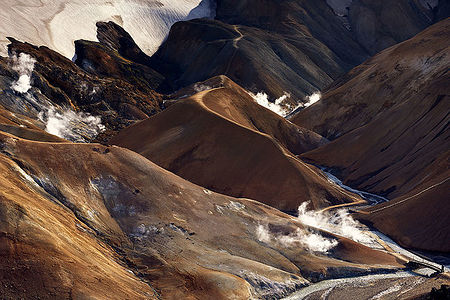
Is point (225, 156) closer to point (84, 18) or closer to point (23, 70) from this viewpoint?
point (23, 70)

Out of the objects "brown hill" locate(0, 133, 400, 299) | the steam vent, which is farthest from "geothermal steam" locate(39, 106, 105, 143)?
"brown hill" locate(0, 133, 400, 299)

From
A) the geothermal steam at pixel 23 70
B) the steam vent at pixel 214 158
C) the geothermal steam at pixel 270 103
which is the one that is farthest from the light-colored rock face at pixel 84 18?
the geothermal steam at pixel 270 103

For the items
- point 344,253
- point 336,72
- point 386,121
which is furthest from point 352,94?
point 344,253

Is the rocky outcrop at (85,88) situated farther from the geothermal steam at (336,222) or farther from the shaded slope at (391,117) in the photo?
the geothermal steam at (336,222)

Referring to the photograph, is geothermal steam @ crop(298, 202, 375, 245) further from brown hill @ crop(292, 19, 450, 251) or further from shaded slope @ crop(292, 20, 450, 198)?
shaded slope @ crop(292, 20, 450, 198)

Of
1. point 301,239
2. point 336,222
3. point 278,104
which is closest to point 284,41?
point 278,104

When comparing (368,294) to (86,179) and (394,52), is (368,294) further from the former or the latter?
(394,52)
